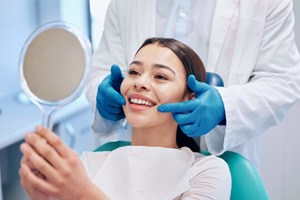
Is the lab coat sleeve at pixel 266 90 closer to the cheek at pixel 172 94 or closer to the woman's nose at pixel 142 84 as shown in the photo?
the cheek at pixel 172 94

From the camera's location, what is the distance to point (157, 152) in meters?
1.31

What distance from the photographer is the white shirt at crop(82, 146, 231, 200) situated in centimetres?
118

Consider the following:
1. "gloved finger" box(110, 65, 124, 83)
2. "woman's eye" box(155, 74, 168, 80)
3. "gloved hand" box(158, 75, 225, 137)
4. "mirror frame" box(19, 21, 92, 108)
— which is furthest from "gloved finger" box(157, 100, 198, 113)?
"mirror frame" box(19, 21, 92, 108)

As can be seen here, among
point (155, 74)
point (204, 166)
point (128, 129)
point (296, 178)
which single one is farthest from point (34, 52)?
point (296, 178)

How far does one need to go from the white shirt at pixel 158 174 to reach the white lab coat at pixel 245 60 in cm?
16

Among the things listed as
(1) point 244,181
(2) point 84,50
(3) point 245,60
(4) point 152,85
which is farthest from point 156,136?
(2) point 84,50

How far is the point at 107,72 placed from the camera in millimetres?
1603

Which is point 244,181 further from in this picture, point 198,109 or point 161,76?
point 161,76

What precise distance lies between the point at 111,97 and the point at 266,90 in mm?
466

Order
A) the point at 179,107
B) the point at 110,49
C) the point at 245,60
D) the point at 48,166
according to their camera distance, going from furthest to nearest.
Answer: the point at 110,49 → the point at 245,60 → the point at 179,107 → the point at 48,166

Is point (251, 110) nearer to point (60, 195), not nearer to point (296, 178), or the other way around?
point (60, 195)

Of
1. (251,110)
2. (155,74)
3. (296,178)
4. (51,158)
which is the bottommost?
(296,178)

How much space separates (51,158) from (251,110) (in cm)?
75

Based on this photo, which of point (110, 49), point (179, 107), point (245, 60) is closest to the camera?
point (179, 107)
